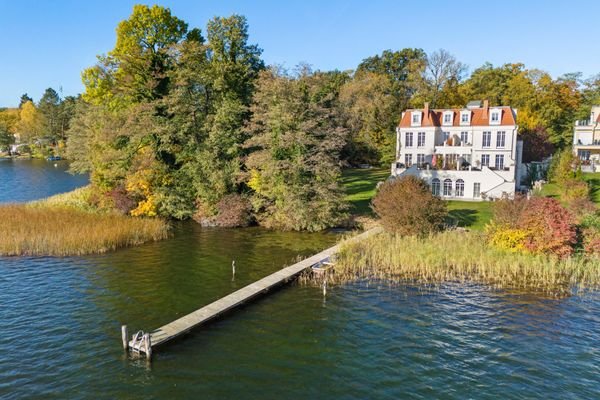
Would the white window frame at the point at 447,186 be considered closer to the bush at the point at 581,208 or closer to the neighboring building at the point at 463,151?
the neighboring building at the point at 463,151

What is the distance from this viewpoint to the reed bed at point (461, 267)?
23.9 m

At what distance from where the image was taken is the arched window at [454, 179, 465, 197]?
46.0 metres

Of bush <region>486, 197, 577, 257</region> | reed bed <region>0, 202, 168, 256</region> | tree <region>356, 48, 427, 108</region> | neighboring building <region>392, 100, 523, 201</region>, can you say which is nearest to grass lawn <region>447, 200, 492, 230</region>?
neighboring building <region>392, 100, 523, 201</region>

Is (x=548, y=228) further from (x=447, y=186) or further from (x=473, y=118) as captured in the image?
(x=473, y=118)

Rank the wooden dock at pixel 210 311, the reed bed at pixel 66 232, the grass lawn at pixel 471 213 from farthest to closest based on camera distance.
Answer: the grass lawn at pixel 471 213 → the reed bed at pixel 66 232 → the wooden dock at pixel 210 311

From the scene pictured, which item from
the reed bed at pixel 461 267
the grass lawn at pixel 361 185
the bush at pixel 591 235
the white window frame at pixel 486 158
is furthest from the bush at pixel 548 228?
the white window frame at pixel 486 158

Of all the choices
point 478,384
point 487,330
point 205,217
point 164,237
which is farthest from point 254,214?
point 478,384

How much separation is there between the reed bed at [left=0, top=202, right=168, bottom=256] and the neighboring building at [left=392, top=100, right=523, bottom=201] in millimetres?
28646

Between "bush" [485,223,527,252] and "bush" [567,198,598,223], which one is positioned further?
"bush" [567,198,598,223]

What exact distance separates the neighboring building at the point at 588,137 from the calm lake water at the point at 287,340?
57021mm

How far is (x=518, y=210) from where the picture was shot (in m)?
27.7

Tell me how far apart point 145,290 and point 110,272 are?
4.14 metres

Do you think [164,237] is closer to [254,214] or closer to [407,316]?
[254,214]

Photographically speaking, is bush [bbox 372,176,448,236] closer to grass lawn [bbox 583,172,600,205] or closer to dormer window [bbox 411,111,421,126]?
grass lawn [bbox 583,172,600,205]
